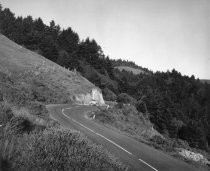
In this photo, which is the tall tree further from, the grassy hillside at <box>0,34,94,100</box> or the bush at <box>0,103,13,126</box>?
the bush at <box>0,103,13,126</box>

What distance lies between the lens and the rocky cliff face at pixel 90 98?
164ft

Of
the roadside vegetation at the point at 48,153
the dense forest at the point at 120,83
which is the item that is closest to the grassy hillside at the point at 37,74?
the dense forest at the point at 120,83

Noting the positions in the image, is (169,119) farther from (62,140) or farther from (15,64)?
(62,140)

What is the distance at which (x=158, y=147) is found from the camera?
15.7 m

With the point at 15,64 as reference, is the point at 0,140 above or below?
below

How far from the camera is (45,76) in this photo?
48.4 m

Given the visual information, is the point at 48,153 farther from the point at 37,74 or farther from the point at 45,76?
the point at 45,76

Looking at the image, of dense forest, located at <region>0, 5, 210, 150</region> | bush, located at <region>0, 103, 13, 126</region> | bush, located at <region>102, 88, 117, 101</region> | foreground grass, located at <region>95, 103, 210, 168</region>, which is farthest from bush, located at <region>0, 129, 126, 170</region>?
bush, located at <region>102, 88, 117, 101</region>

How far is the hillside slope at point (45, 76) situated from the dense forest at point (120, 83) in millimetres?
15194

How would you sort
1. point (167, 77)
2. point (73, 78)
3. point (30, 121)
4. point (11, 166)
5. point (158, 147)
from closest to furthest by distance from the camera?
point (11, 166), point (30, 121), point (158, 147), point (73, 78), point (167, 77)

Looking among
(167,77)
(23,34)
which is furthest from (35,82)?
(167,77)

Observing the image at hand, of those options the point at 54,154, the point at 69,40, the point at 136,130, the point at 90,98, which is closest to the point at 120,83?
the point at 69,40

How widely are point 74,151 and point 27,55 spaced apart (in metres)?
57.9

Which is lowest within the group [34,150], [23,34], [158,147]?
[158,147]
